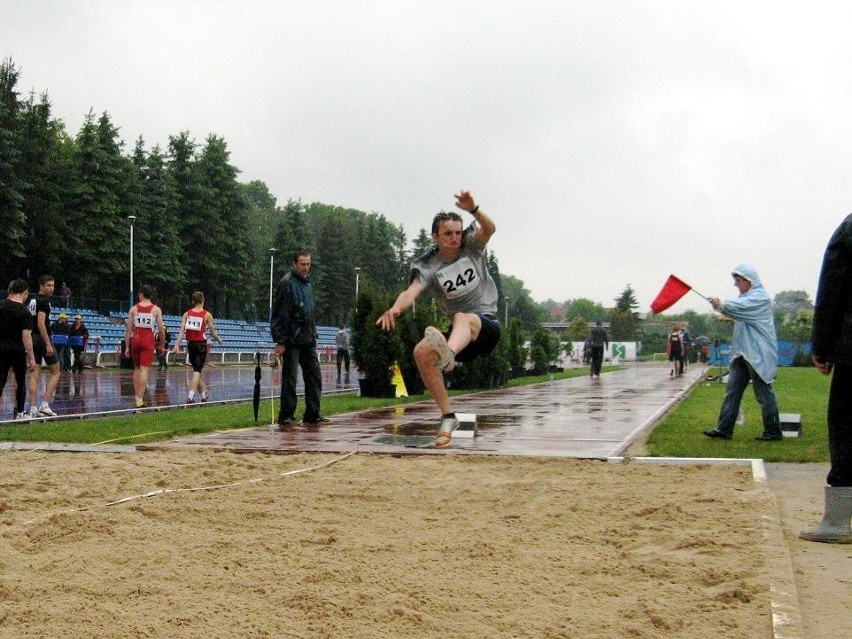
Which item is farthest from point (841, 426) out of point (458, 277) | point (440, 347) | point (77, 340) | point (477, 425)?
point (77, 340)

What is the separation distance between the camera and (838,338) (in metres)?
4.85

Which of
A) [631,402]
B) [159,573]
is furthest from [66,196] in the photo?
[159,573]

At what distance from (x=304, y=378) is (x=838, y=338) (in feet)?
23.2

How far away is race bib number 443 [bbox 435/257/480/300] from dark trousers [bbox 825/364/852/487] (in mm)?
3511

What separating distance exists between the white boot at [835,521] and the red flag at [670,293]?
14.5 feet

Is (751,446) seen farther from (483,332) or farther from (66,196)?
(66,196)

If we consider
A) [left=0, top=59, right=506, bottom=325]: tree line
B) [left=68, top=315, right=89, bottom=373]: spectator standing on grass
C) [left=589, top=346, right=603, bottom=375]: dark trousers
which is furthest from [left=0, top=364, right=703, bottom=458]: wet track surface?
[left=0, top=59, right=506, bottom=325]: tree line

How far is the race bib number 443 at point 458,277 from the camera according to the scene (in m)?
7.78

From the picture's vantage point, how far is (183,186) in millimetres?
73438

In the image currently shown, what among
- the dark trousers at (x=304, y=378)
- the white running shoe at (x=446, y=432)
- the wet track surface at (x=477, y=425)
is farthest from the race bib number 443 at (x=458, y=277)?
the dark trousers at (x=304, y=378)

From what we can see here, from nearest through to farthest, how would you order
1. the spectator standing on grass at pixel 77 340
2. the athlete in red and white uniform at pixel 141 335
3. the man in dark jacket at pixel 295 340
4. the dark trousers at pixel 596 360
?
the man in dark jacket at pixel 295 340 → the athlete in red and white uniform at pixel 141 335 → the spectator standing on grass at pixel 77 340 → the dark trousers at pixel 596 360

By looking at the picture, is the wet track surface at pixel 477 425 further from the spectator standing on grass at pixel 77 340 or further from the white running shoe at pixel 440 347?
the spectator standing on grass at pixel 77 340

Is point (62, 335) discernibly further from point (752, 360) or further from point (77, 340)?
point (752, 360)

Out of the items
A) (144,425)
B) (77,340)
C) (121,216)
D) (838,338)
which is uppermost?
(121,216)
